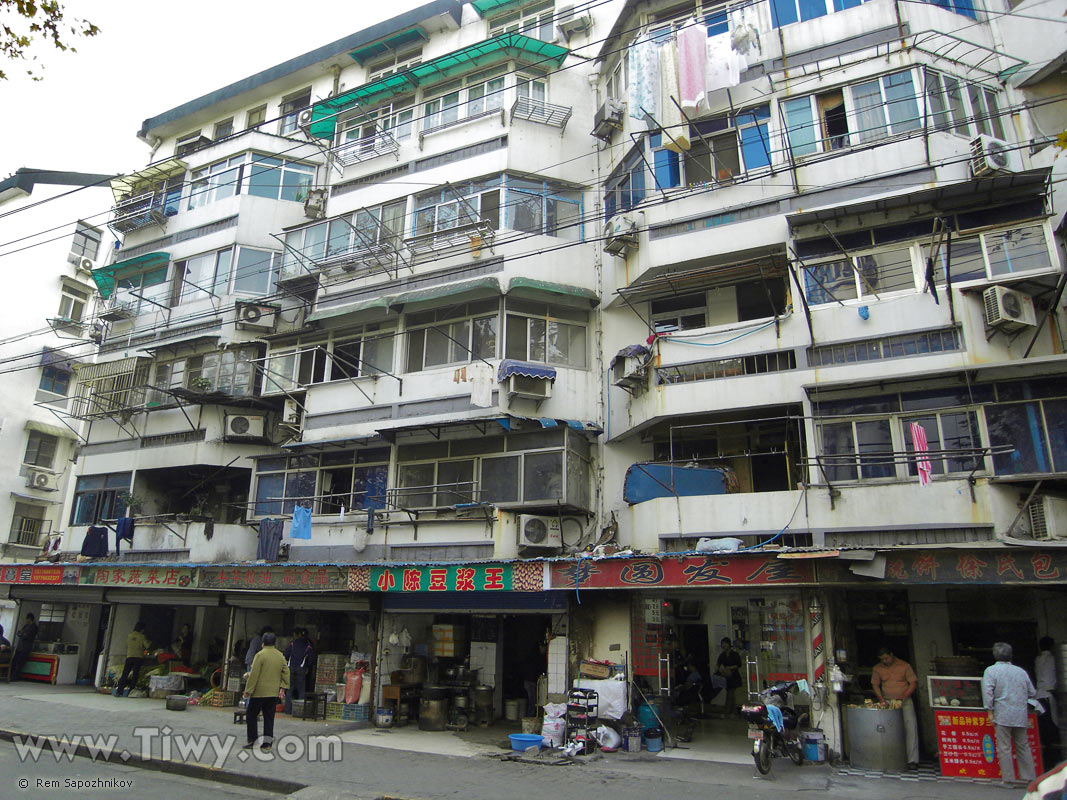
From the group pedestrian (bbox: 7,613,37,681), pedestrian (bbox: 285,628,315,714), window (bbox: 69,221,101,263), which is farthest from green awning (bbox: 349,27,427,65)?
pedestrian (bbox: 7,613,37,681)

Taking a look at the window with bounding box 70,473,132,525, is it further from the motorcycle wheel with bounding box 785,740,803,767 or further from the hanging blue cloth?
the motorcycle wheel with bounding box 785,740,803,767

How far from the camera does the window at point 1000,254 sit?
12391mm

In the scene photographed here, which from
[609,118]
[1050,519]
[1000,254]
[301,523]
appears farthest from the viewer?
[609,118]

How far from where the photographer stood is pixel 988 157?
41.2ft

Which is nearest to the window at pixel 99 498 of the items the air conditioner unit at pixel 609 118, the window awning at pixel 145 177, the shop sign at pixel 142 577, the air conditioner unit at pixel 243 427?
the shop sign at pixel 142 577

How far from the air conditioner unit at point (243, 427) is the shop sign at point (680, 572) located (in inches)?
424

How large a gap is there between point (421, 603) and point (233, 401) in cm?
864

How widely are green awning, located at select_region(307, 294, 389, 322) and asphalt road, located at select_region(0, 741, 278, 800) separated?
10.9 metres

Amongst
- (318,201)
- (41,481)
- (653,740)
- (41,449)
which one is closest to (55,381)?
(41,449)

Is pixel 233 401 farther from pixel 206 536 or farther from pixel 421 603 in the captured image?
pixel 421 603

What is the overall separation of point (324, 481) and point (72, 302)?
829 inches

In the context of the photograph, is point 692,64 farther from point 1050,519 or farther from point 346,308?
point 1050,519

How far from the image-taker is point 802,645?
489 inches

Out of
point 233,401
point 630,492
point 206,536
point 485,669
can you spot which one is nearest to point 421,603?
point 485,669
